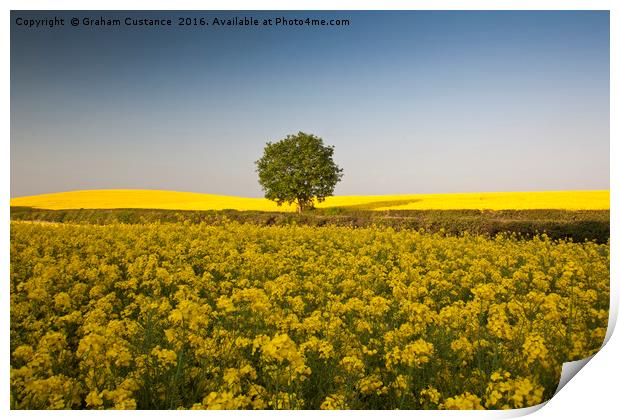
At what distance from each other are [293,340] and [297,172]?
874cm

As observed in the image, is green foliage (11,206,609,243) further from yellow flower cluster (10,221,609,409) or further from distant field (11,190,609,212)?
yellow flower cluster (10,221,609,409)

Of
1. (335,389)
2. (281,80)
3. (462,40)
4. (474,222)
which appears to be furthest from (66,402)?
(474,222)

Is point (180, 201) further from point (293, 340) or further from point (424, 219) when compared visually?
point (293, 340)

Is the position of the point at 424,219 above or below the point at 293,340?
above

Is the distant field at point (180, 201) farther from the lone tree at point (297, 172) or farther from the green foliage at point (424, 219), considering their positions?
the lone tree at point (297, 172)

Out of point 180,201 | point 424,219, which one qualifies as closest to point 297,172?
point 424,219

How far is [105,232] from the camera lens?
7457 mm

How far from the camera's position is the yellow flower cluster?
2.81 meters

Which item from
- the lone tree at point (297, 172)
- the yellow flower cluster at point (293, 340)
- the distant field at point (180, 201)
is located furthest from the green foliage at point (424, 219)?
the yellow flower cluster at point (293, 340)

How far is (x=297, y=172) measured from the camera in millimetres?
11883

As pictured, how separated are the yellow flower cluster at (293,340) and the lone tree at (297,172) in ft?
18.6

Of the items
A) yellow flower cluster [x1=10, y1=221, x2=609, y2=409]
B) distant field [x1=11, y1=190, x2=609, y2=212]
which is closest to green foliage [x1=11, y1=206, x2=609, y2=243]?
distant field [x1=11, y1=190, x2=609, y2=212]

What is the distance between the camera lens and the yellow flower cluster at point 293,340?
2812 millimetres

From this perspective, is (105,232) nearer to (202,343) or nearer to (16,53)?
(16,53)
